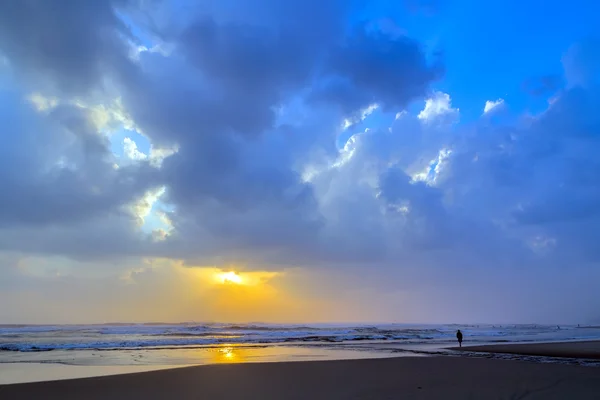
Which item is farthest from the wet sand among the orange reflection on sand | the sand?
the orange reflection on sand

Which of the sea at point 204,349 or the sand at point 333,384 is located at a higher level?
the sand at point 333,384

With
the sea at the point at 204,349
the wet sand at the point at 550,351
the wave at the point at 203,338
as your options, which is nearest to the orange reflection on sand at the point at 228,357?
the sea at the point at 204,349

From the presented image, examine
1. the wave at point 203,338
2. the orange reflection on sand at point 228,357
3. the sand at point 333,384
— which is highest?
the sand at point 333,384

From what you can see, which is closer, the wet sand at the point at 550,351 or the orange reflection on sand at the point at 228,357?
the orange reflection on sand at the point at 228,357

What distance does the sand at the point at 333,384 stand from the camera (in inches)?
509

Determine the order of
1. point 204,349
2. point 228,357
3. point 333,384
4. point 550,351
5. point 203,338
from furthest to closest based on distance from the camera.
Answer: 1. point 203,338
2. point 204,349
3. point 550,351
4. point 228,357
5. point 333,384

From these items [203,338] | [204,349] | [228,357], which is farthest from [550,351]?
[203,338]

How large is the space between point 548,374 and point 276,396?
39.9ft

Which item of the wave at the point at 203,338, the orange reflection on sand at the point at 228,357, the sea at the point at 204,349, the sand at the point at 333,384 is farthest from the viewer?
the wave at the point at 203,338

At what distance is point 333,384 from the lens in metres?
14.9

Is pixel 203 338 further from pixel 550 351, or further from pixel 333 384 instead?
pixel 333 384

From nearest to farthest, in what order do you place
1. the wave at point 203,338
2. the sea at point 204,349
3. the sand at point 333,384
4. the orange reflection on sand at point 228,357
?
the sand at point 333,384 → the orange reflection on sand at point 228,357 → the sea at point 204,349 → the wave at point 203,338

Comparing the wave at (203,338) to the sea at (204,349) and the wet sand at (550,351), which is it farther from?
the wet sand at (550,351)

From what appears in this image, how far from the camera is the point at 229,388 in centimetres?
1437
